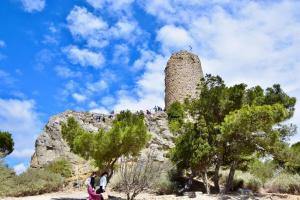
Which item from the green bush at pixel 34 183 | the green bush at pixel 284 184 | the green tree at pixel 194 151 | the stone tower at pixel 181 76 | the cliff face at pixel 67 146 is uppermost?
the stone tower at pixel 181 76

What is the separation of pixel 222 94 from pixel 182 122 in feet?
9.74

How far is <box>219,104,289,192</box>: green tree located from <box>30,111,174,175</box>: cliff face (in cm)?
823

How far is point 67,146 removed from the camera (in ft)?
106

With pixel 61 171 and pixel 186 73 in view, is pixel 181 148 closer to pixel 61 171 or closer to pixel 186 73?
pixel 61 171

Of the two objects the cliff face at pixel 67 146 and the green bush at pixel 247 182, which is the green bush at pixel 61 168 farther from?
the green bush at pixel 247 182

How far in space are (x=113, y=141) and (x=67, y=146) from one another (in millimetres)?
17405

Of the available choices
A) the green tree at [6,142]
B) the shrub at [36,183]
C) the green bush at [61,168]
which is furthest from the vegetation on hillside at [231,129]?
the green tree at [6,142]

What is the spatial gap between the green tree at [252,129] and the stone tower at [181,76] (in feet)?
76.5

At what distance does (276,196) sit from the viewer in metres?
17.3

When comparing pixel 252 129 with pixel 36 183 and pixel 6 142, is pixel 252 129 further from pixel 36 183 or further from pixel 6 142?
pixel 6 142

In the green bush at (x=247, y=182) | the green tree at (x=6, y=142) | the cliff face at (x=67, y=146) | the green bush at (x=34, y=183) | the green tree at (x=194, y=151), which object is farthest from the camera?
the green tree at (x=6, y=142)

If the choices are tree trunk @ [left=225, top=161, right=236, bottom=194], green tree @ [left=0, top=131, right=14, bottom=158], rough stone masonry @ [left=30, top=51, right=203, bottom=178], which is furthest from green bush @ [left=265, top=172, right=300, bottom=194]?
green tree @ [left=0, top=131, right=14, bottom=158]

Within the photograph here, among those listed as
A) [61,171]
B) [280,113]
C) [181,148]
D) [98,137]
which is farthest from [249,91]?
[61,171]

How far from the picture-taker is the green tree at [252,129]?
16.0m
